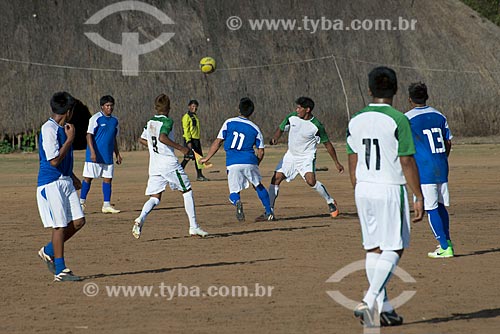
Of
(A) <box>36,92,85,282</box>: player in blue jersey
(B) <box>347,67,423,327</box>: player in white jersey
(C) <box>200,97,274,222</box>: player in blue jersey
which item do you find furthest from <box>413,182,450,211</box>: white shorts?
(C) <box>200,97,274,222</box>: player in blue jersey

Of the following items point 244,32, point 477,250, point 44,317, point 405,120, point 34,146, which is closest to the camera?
point 405,120

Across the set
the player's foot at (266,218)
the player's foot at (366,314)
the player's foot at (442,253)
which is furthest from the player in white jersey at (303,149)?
the player's foot at (366,314)

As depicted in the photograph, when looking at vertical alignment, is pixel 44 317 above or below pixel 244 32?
below

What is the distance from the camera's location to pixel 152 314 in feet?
29.3

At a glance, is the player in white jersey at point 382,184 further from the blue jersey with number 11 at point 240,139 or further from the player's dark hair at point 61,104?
the blue jersey with number 11 at point 240,139

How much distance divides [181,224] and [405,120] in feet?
27.4

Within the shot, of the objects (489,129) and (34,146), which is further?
(489,129)

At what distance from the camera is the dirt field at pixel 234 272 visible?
862 centimetres

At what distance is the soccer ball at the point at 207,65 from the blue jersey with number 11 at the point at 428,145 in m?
23.6

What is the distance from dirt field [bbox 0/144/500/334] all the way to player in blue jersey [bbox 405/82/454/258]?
2.00 ft

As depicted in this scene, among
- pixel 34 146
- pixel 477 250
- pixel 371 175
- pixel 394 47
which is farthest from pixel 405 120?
pixel 394 47

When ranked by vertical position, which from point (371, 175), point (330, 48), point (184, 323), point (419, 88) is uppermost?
point (330, 48)

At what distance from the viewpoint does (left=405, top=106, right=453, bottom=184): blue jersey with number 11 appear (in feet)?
38.7

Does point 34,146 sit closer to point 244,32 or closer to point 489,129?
point 244,32
